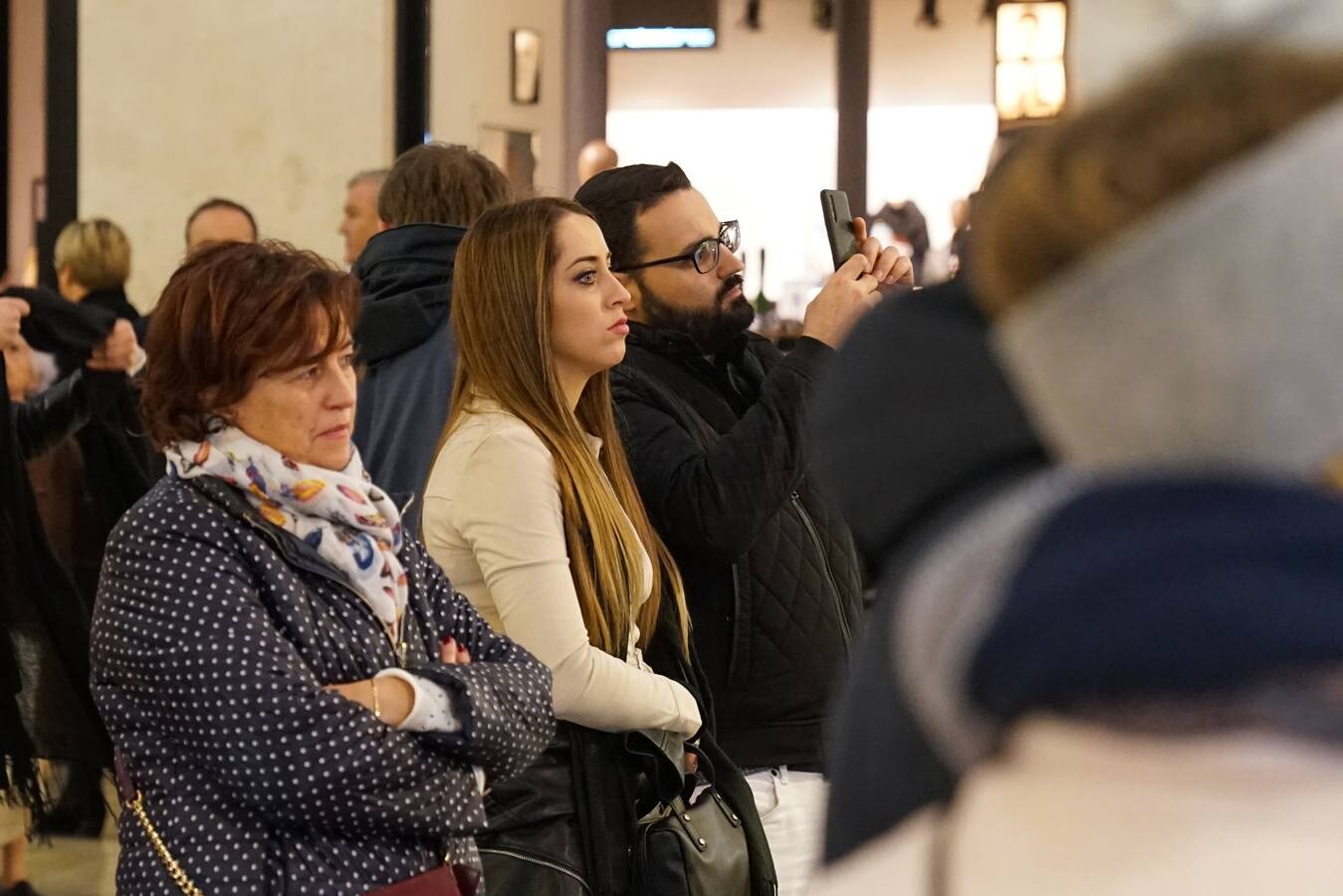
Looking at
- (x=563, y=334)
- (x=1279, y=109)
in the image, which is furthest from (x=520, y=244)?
(x=1279, y=109)

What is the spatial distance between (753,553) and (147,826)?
1139 mm

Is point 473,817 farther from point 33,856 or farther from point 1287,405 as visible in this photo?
point 33,856

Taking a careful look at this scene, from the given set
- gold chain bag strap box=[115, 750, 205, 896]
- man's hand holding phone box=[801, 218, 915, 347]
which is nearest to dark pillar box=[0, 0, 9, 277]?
man's hand holding phone box=[801, 218, 915, 347]

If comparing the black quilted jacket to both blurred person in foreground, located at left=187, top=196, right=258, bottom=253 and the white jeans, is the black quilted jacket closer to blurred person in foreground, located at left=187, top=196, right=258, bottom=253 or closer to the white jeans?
the white jeans

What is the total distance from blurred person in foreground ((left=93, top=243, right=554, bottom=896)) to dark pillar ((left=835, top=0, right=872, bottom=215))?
220 inches

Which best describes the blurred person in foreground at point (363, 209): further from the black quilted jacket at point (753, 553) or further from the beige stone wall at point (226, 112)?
the black quilted jacket at point (753, 553)

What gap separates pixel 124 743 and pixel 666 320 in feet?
4.43

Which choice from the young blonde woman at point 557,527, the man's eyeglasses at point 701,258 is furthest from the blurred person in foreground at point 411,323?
the young blonde woman at point 557,527

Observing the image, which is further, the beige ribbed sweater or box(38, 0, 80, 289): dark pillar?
box(38, 0, 80, 289): dark pillar

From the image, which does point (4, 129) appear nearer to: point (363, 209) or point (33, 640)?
point (363, 209)

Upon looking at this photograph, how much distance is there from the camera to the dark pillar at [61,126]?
690 centimetres

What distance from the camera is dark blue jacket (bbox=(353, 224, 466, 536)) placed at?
356 cm

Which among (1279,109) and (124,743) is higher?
(1279,109)

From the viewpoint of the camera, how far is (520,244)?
2865 mm
